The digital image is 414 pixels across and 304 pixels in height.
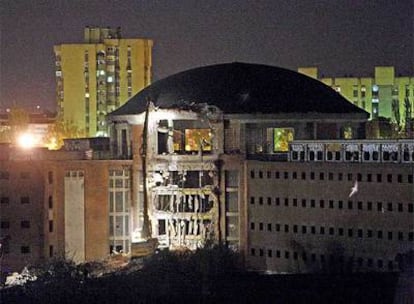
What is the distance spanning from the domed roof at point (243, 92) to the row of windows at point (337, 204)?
3618mm

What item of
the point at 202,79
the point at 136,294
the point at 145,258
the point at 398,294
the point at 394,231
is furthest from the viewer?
A: the point at 202,79

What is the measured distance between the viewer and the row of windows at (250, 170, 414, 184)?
110 ft

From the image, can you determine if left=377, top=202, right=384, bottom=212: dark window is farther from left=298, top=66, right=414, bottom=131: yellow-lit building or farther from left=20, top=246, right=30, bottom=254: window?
left=298, top=66, right=414, bottom=131: yellow-lit building

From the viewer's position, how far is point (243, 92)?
41031 millimetres

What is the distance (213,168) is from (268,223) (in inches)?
112

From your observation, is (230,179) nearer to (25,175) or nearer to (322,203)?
(322,203)

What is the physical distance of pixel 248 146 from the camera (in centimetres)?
3928

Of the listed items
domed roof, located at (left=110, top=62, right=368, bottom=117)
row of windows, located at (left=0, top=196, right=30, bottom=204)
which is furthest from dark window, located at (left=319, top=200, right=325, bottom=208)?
row of windows, located at (left=0, top=196, right=30, bottom=204)

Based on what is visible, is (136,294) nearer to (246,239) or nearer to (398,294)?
(398,294)

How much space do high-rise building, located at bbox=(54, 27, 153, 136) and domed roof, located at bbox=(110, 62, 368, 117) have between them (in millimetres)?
27290

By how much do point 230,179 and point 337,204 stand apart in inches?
191

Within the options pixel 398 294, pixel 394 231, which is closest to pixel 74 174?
pixel 394 231

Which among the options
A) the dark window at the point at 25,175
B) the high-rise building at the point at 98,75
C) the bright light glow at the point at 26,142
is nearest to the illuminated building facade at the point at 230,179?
the dark window at the point at 25,175

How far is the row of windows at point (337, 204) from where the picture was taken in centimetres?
3350
